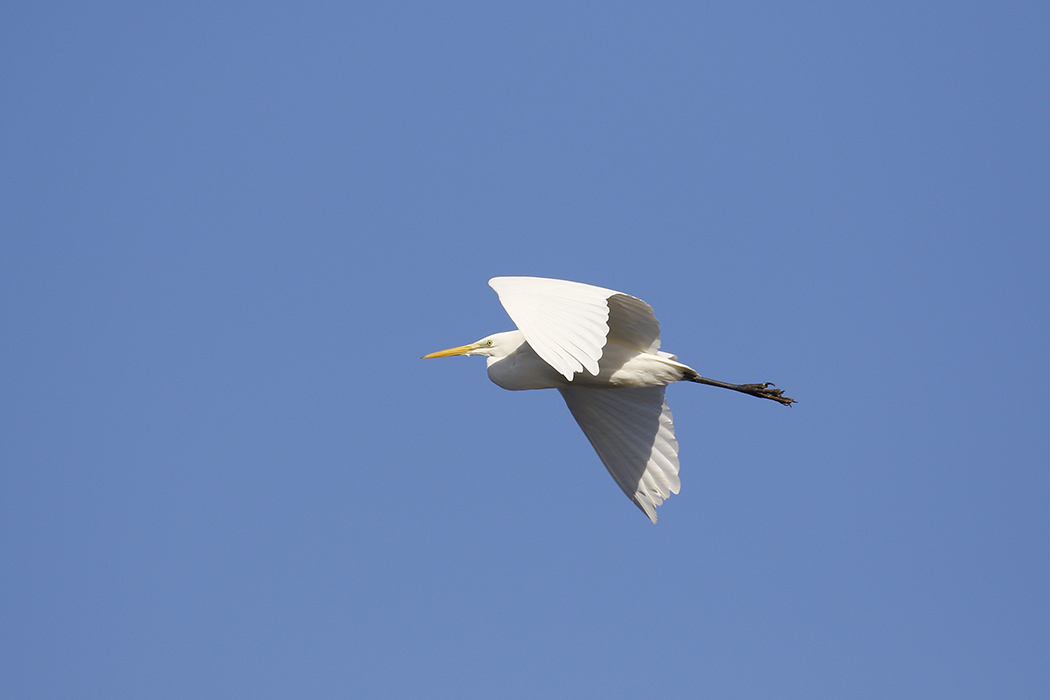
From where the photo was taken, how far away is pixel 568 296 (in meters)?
6.52

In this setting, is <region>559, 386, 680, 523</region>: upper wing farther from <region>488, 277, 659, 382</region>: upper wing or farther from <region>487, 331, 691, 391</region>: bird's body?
<region>488, 277, 659, 382</region>: upper wing

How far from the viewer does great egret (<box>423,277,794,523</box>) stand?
6684mm

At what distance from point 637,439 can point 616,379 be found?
2.77 feet

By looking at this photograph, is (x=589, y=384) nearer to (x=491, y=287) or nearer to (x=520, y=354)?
(x=520, y=354)

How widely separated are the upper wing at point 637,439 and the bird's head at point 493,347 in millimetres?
653

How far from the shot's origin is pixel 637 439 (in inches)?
340

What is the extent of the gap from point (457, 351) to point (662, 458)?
2032 mm

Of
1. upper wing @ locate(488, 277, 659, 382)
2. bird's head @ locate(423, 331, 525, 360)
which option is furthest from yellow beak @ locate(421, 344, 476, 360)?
upper wing @ locate(488, 277, 659, 382)

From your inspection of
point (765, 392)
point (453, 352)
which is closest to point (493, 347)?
point (453, 352)

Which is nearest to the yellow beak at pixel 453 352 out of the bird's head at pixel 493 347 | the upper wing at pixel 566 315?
the bird's head at pixel 493 347

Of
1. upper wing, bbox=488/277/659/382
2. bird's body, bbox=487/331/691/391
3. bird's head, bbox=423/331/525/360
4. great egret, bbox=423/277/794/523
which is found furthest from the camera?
bird's head, bbox=423/331/525/360

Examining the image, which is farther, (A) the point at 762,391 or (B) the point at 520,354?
(A) the point at 762,391

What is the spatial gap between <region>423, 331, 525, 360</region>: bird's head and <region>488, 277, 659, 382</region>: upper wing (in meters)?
1.15

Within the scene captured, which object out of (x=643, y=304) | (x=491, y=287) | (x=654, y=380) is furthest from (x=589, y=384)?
(x=491, y=287)
